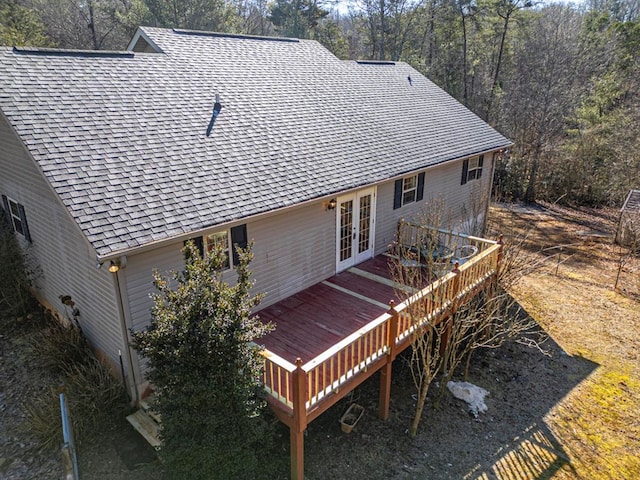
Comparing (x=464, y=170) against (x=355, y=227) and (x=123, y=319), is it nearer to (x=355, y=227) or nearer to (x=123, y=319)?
(x=355, y=227)

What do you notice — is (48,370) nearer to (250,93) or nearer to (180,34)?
(250,93)

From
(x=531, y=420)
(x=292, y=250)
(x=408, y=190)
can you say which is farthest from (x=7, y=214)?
(x=531, y=420)

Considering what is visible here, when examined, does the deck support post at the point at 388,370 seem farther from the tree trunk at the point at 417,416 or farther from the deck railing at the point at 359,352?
the tree trunk at the point at 417,416

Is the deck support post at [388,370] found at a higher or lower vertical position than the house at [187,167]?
lower

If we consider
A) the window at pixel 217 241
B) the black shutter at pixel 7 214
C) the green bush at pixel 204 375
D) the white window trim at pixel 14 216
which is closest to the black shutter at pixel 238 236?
the window at pixel 217 241

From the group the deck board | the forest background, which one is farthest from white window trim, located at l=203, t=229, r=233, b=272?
the forest background
